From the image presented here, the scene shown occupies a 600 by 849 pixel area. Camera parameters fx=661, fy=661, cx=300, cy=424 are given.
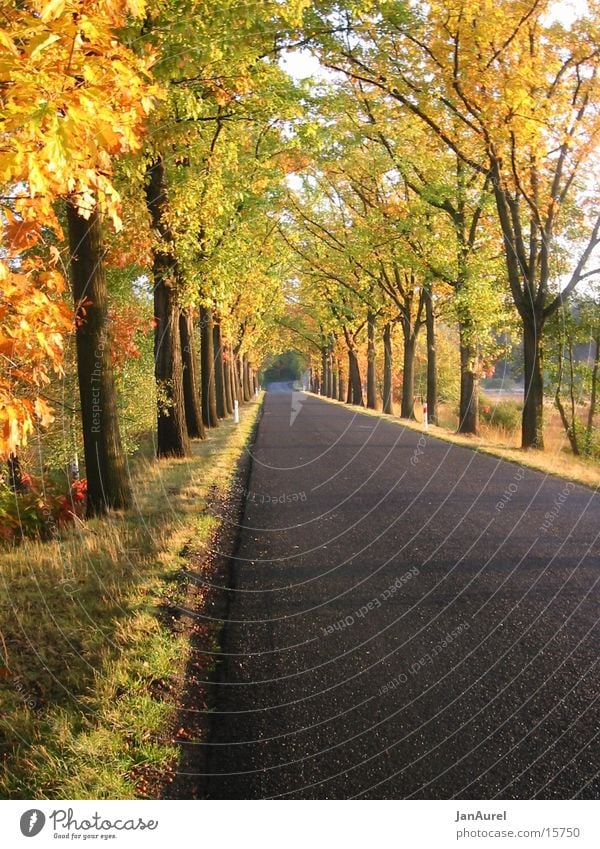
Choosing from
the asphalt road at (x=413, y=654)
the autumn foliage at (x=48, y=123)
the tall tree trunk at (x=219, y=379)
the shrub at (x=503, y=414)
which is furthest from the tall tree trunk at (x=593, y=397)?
the autumn foliage at (x=48, y=123)

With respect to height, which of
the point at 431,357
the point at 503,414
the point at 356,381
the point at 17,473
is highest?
the point at 431,357

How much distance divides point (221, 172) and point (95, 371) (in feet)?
21.7

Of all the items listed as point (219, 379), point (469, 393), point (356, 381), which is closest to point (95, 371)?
point (469, 393)

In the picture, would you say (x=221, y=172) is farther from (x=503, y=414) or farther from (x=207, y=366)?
(x=503, y=414)

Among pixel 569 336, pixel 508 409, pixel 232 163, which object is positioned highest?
pixel 232 163

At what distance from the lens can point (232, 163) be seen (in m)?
15.5

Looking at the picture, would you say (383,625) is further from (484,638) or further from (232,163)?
(232,163)

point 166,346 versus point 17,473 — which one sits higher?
point 166,346

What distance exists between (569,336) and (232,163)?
562 inches

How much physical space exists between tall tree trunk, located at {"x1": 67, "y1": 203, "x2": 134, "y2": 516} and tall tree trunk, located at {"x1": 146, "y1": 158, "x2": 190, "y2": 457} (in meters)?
4.26

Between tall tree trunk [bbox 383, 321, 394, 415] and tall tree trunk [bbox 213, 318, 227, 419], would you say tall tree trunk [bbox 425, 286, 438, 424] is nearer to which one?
tall tree trunk [bbox 383, 321, 394, 415]

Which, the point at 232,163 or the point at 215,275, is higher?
the point at 232,163

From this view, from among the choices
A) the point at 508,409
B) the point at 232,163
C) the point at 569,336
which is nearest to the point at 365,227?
the point at 569,336

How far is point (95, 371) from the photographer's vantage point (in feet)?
31.9
